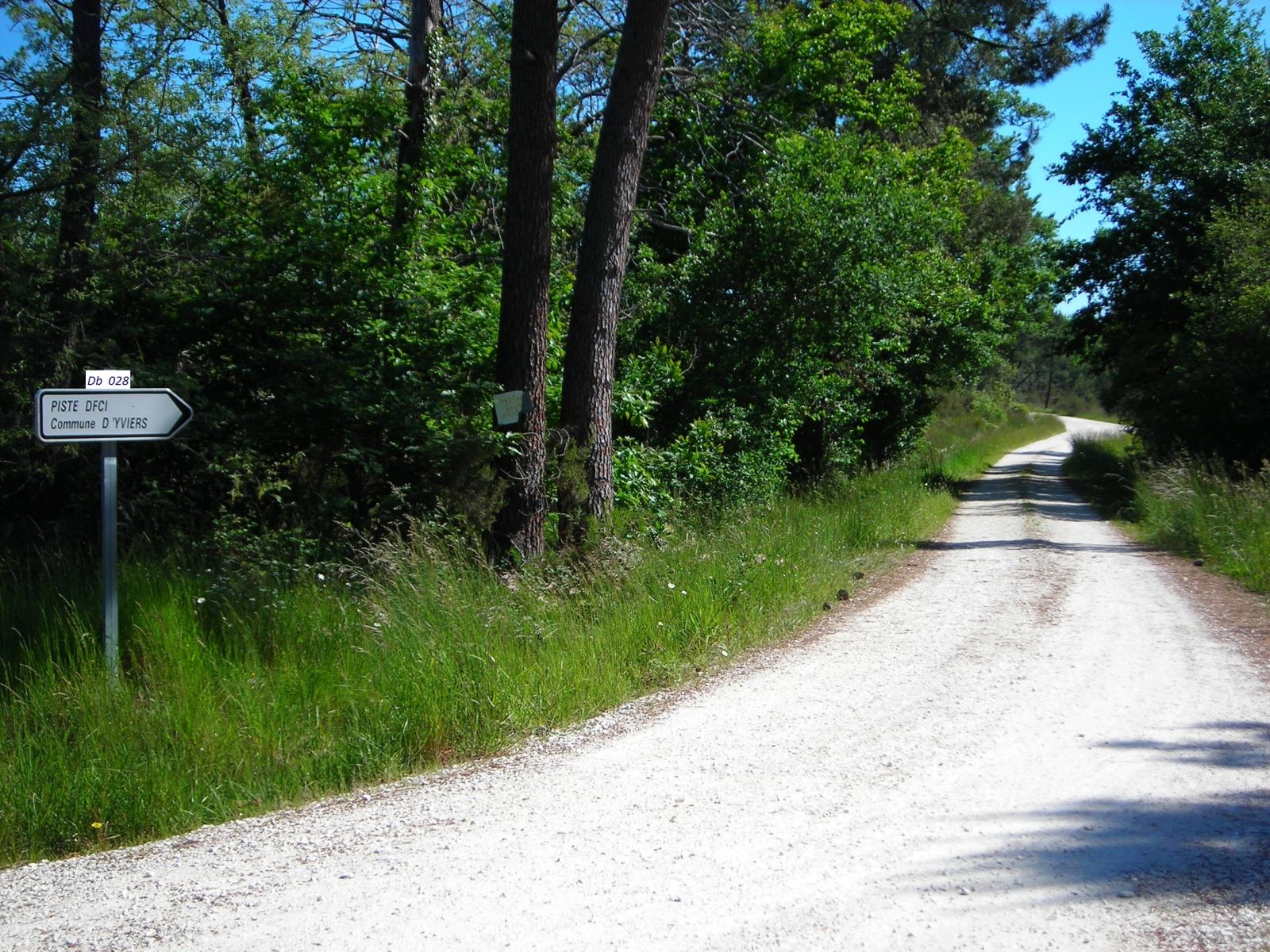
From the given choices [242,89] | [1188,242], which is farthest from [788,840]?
Result: [1188,242]

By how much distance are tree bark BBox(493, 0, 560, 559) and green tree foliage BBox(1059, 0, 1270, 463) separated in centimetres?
1310

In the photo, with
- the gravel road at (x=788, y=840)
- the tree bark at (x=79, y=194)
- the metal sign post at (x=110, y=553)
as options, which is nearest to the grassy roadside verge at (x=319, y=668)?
the metal sign post at (x=110, y=553)

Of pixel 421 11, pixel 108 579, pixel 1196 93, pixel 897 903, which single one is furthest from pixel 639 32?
pixel 1196 93

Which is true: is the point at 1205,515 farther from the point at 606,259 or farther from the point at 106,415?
the point at 106,415

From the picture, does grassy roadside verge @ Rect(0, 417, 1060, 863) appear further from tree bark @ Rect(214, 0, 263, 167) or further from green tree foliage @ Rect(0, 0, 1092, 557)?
tree bark @ Rect(214, 0, 263, 167)

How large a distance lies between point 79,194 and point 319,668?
7118 millimetres

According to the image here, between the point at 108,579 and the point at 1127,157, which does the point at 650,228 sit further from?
the point at 1127,157

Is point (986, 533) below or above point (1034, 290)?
below

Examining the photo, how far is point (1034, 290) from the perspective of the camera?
104 ft

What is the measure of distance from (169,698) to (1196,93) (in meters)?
26.1

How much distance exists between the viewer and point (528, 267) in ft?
32.1

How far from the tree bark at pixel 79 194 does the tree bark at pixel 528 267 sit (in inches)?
175

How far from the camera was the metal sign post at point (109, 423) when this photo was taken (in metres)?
6.30

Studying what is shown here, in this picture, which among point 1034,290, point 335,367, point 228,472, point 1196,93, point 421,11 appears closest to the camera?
point 228,472
